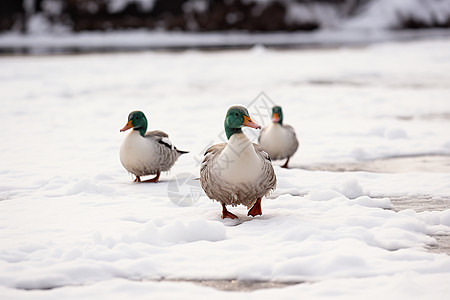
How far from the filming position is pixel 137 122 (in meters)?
7.23

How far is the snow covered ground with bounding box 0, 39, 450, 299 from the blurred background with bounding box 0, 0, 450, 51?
173 feet

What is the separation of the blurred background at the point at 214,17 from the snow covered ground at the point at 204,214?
173 feet

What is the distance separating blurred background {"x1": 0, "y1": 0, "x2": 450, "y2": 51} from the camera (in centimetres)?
6488

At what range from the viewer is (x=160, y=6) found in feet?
225

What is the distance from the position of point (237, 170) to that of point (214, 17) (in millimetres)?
64785

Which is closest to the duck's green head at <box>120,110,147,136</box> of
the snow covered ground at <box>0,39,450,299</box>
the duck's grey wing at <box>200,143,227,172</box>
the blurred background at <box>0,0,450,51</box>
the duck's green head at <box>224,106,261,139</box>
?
the snow covered ground at <box>0,39,450,299</box>

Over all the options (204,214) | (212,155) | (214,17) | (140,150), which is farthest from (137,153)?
(214,17)

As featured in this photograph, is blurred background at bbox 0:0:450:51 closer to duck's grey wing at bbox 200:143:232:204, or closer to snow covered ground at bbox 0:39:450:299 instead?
snow covered ground at bbox 0:39:450:299

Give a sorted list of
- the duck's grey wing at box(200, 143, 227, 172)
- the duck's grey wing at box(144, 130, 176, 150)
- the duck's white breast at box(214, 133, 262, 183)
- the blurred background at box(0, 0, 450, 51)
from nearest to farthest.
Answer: the duck's white breast at box(214, 133, 262, 183) → the duck's grey wing at box(200, 143, 227, 172) → the duck's grey wing at box(144, 130, 176, 150) → the blurred background at box(0, 0, 450, 51)

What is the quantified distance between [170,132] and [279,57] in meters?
19.3

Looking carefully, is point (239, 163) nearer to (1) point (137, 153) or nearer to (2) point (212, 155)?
(2) point (212, 155)

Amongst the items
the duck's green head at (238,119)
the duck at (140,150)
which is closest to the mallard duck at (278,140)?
the duck at (140,150)

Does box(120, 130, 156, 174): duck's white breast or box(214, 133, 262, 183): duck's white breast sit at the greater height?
box(214, 133, 262, 183): duck's white breast

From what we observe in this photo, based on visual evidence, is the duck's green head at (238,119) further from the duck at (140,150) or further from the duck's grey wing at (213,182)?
the duck at (140,150)
